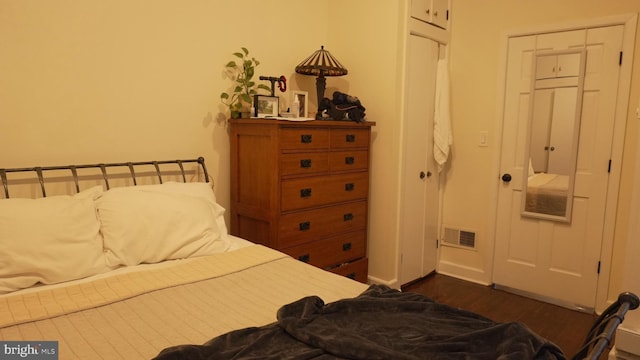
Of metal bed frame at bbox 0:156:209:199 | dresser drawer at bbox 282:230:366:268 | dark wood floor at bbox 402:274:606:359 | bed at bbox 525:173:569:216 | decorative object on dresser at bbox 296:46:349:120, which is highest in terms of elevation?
decorative object on dresser at bbox 296:46:349:120

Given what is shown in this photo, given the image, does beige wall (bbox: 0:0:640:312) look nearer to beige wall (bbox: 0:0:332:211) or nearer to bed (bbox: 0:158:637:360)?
beige wall (bbox: 0:0:332:211)

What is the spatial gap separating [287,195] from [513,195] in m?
1.99

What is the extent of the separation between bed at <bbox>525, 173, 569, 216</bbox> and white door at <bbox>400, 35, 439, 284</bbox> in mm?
785

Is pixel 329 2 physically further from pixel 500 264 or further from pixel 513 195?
pixel 500 264

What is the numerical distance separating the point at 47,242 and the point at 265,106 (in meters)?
1.62

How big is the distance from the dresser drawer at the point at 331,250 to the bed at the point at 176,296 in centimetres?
57

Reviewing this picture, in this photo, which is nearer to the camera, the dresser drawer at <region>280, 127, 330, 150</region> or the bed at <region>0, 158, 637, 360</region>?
the bed at <region>0, 158, 637, 360</region>

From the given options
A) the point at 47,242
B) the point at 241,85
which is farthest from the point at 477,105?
the point at 47,242

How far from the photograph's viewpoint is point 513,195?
345 centimetres

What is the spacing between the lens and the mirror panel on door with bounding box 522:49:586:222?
10.2 feet

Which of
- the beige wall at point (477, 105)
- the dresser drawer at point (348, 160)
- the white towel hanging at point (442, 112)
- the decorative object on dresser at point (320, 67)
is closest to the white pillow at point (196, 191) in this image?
the dresser drawer at point (348, 160)

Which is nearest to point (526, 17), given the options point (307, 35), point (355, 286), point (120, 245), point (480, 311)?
point (307, 35)

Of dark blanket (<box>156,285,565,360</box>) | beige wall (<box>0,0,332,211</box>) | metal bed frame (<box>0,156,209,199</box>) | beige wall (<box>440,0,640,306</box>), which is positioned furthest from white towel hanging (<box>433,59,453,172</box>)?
dark blanket (<box>156,285,565,360</box>)

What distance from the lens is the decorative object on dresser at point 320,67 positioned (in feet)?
10.3
